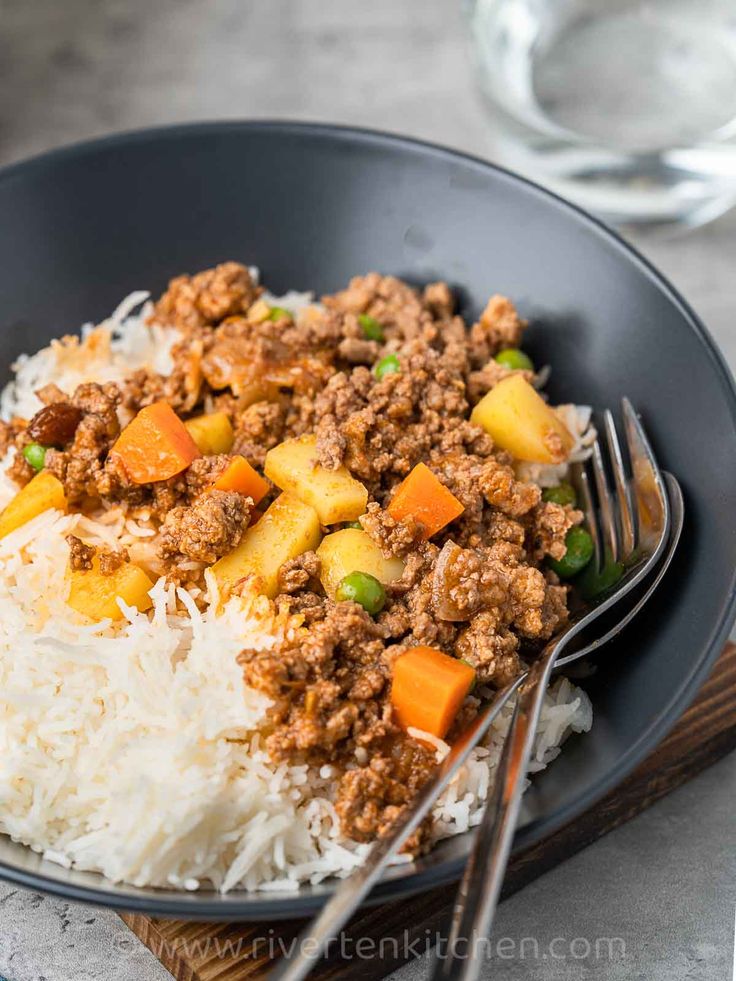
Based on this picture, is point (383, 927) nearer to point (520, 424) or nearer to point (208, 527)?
point (208, 527)

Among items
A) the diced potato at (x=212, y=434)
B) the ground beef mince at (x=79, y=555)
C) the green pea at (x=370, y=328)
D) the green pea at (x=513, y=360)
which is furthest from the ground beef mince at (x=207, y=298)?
the ground beef mince at (x=79, y=555)

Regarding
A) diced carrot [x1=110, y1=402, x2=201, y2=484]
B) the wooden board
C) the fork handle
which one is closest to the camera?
the fork handle

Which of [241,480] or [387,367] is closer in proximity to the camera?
[241,480]

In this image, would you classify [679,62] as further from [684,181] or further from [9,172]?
[9,172]

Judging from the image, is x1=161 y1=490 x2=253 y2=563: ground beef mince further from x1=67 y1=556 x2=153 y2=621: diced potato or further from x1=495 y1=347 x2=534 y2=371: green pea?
x1=495 y1=347 x2=534 y2=371: green pea

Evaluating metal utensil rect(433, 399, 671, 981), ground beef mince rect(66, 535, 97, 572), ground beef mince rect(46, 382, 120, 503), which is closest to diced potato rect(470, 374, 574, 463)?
metal utensil rect(433, 399, 671, 981)

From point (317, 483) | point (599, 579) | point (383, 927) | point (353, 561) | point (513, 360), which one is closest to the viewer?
point (383, 927)

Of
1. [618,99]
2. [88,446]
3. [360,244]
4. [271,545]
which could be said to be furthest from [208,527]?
[618,99]
